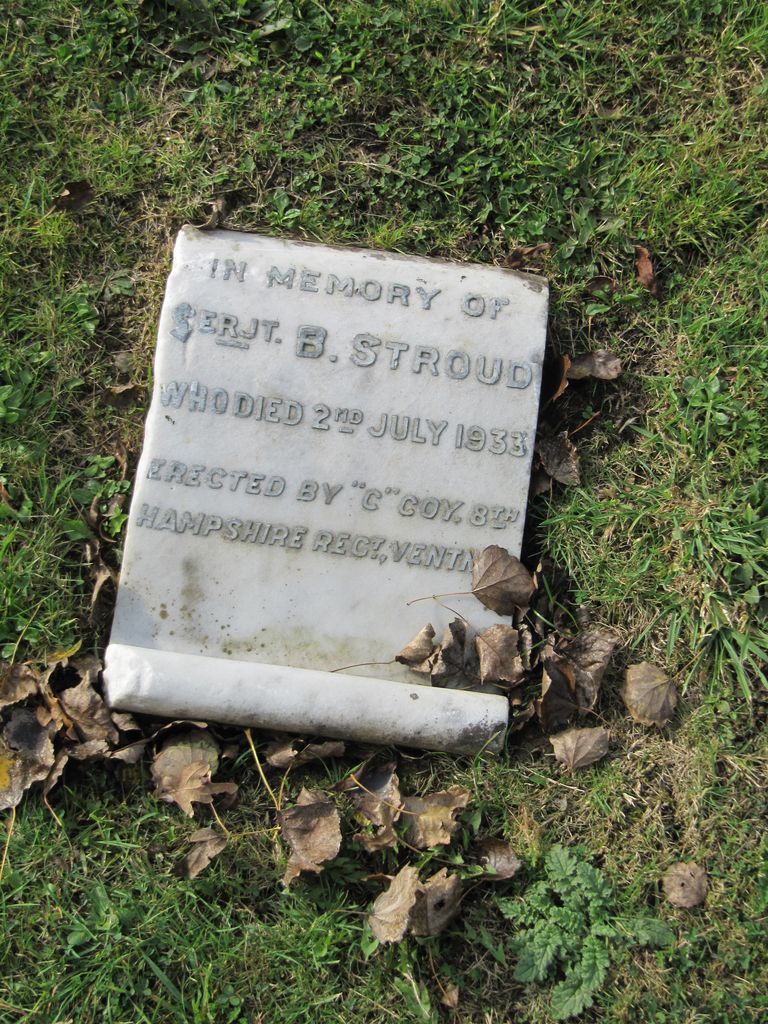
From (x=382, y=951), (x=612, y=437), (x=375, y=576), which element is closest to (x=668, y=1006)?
(x=382, y=951)

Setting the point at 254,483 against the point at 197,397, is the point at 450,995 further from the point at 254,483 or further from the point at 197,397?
the point at 197,397

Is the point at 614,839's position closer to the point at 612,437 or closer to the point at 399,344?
the point at 612,437

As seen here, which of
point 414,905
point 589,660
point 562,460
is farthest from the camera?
point 562,460

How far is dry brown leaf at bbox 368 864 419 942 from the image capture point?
7.41 feet

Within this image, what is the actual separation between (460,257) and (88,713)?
1.65m

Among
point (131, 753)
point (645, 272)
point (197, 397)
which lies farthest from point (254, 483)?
point (645, 272)

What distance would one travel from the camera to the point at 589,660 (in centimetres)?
258

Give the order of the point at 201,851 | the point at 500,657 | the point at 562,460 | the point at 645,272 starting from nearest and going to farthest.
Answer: the point at 201,851, the point at 500,657, the point at 562,460, the point at 645,272

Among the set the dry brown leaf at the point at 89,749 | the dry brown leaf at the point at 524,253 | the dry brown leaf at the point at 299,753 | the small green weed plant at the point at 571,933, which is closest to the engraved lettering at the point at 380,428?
the dry brown leaf at the point at 524,253

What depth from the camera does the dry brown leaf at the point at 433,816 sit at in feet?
7.81

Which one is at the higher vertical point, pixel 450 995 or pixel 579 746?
pixel 579 746

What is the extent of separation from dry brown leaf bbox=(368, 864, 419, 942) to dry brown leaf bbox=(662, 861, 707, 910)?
66 cm

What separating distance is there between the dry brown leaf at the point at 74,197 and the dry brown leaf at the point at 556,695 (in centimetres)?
187

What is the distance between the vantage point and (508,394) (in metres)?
2.55
